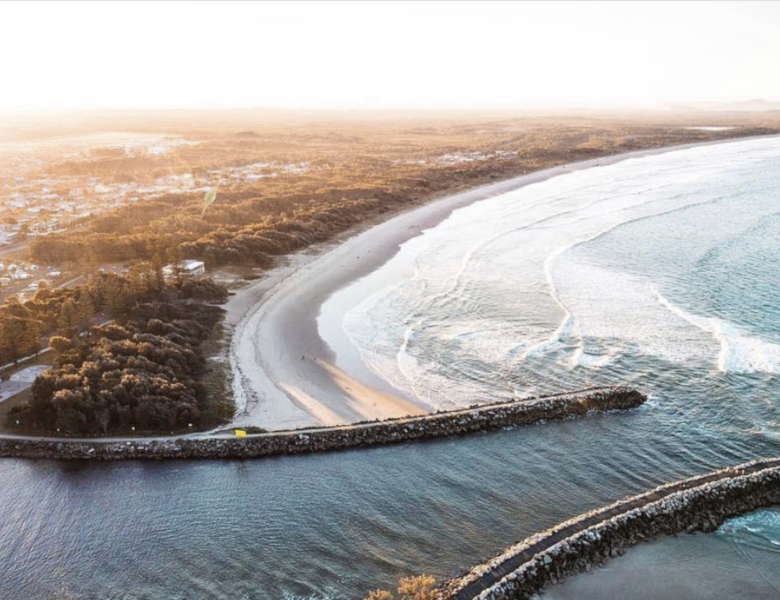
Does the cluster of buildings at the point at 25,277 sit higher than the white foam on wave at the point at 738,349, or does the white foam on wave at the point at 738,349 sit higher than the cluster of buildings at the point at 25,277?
the cluster of buildings at the point at 25,277

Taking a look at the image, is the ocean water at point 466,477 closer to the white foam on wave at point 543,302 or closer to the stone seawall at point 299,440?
the white foam on wave at point 543,302

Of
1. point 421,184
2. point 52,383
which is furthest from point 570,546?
point 421,184

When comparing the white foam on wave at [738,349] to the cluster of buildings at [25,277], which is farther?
the cluster of buildings at [25,277]

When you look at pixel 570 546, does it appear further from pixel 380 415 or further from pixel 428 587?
pixel 380 415

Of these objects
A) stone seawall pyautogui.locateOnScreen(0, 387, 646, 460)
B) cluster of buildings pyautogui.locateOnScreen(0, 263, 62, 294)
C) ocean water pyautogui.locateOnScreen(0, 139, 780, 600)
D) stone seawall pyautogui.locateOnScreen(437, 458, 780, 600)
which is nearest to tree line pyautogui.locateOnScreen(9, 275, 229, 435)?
stone seawall pyautogui.locateOnScreen(0, 387, 646, 460)

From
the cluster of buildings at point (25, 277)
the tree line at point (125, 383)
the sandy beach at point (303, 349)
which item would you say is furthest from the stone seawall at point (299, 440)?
the cluster of buildings at point (25, 277)

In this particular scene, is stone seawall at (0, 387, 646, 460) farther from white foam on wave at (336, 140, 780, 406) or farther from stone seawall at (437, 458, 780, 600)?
stone seawall at (437, 458, 780, 600)

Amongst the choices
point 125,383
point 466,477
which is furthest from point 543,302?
point 125,383
